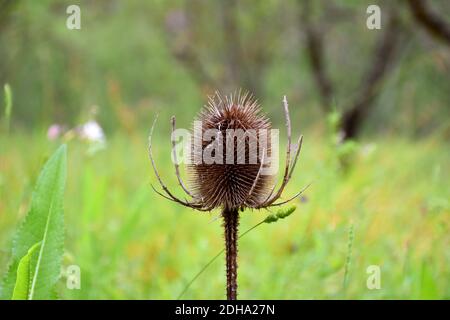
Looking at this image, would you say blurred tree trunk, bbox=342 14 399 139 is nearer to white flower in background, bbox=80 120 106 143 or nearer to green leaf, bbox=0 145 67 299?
Result: white flower in background, bbox=80 120 106 143

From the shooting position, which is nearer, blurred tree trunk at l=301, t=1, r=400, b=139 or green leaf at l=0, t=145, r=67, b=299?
green leaf at l=0, t=145, r=67, b=299

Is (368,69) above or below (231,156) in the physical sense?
above

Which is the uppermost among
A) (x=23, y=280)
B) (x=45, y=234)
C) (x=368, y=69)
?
(x=368, y=69)

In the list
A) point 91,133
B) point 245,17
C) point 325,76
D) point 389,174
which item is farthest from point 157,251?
point 245,17

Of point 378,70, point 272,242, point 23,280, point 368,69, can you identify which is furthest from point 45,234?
point 368,69

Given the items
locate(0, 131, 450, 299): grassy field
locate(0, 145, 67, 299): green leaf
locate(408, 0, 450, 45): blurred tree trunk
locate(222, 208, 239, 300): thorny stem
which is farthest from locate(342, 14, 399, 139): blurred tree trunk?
locate(222, 208, 239, 300): thorny stem

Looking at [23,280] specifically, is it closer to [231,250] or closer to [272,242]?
[231,250]

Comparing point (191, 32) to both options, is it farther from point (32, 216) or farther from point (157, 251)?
point (32, 216)

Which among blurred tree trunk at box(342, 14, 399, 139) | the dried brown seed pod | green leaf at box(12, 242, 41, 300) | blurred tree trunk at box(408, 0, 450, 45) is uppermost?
blurred tree trunk at box(342, 14, 399, 139)
